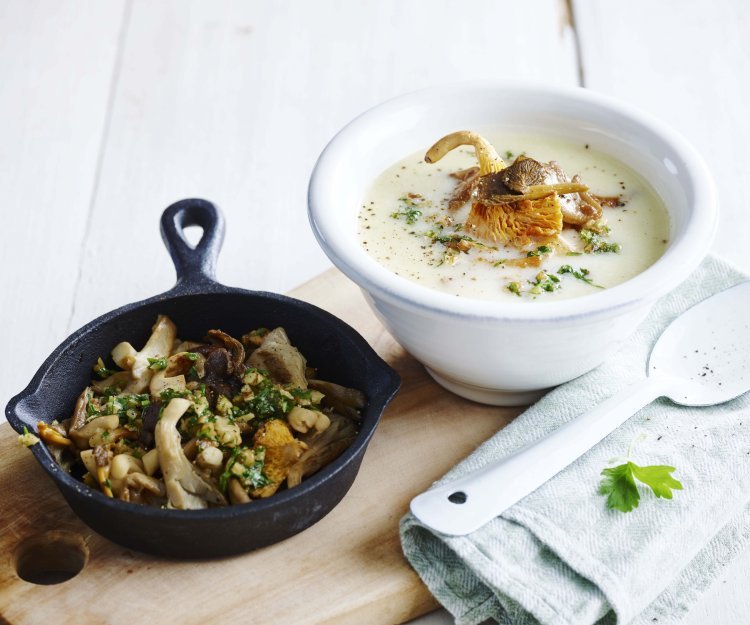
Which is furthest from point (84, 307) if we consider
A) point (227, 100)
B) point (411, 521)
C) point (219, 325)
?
point (411, 521)

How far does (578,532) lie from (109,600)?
0.93 meters

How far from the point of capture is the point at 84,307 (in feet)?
10.6

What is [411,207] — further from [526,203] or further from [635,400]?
[635,400]

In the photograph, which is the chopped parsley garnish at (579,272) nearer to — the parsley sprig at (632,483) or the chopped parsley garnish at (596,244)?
the chopped parsley garnish at (596,244)

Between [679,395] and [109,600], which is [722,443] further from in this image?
[109,600]

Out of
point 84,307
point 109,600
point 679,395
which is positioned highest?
point 679,395

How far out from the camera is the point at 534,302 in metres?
2.22

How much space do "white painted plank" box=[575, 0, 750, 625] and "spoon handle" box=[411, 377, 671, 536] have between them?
1158mm

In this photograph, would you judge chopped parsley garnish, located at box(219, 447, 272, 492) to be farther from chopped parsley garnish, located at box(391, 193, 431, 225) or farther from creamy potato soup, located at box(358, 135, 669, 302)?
chopped parsley garnish, located at box(391, 193, 431, 225)

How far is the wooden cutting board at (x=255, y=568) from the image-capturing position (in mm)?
2055

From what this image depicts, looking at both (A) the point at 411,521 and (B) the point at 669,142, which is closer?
(A) the point at 411,521

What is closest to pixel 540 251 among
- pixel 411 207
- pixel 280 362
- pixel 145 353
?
pixel 411 207

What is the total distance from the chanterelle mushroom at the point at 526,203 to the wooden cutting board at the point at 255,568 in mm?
491

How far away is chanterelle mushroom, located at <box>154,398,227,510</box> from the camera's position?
2.09 metres
